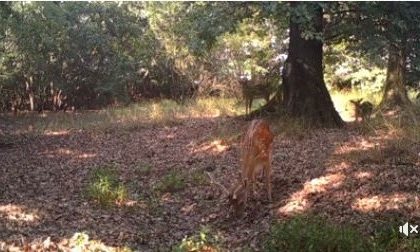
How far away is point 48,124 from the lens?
1545 centimetres

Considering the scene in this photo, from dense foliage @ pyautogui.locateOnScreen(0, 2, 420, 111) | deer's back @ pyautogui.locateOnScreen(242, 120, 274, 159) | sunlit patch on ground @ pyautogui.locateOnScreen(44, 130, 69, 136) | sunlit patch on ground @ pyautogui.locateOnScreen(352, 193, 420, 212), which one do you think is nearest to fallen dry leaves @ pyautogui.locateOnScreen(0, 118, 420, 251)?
sunlit patch on ground @ pyautogui.locateOnScreen(352, 193, 420, 212)

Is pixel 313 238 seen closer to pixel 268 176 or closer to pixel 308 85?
pixel 268 176

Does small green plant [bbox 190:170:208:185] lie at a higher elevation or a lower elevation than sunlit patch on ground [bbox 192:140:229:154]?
lower

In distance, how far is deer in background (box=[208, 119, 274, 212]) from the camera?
6.64 m

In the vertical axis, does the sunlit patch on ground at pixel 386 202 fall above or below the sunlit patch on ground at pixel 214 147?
below

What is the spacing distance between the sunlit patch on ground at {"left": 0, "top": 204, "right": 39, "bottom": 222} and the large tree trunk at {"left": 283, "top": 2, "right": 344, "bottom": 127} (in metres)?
5.37

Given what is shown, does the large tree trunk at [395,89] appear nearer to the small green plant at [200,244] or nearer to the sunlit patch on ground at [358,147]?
the sunlit patch on ground at [358,147]

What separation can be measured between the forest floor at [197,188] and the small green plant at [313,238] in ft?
1.33

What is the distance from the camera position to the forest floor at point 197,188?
607 cm

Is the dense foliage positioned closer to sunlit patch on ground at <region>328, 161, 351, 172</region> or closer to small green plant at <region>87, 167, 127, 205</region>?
sunlit patch on ground at <region>328, 161, 351, 172</region>

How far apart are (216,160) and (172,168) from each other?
0.74 m

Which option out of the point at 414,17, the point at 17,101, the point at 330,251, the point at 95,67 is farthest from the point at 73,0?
the point at 330,251

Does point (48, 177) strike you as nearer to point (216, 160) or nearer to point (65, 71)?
point (216, 160)

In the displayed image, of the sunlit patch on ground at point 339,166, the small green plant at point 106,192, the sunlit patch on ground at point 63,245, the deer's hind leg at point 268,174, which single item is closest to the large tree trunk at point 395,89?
the sunlit patch on ground at point 339,166
